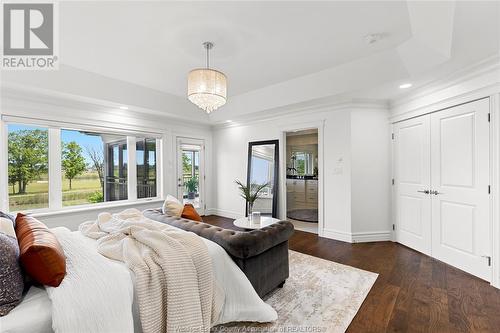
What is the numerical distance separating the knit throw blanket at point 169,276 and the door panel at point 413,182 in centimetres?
325

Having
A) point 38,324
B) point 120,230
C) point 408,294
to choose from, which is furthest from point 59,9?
point 408,294

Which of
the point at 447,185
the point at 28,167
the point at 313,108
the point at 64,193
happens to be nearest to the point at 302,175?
the point at 313,108

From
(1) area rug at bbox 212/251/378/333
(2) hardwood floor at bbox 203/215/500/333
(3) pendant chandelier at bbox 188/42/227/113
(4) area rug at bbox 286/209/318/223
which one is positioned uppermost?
(3) pendant chandelier at bbox 188/42/227/113

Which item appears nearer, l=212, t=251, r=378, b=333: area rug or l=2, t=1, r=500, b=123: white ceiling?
l=212, t=251, r=378, b=333: area rug

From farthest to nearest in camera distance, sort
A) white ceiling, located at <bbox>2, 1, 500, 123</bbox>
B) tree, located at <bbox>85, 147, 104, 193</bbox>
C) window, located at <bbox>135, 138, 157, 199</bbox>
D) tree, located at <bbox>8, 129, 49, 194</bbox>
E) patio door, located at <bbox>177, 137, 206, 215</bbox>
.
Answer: patio door, located at <bbox>177, 137, 206, 215</bbox>, window, located at <bbox>135, 138, 157, 199</bbox>, tree, located at <bbox>85, 147, 104, 193</bbox>, tree, located at <bbox>8, 129, 49, 194</bbox>, white ceiling, located at <bbox>2, 1, 500, 123</bbox>

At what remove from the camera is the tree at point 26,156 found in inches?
131

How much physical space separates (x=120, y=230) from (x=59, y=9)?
204cm

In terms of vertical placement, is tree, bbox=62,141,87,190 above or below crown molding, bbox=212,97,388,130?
below

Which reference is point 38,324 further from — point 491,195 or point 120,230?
point 491,195

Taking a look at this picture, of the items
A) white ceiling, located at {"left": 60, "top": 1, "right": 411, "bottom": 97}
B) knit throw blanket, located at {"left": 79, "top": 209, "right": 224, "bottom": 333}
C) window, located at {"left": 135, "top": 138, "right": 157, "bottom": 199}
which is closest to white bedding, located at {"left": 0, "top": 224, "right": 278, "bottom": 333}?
knit throw blanket, located at {"left": 79, "top": 209, "right": 224, "bottom": 333}

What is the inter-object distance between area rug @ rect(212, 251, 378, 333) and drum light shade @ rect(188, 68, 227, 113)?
2.14 metres

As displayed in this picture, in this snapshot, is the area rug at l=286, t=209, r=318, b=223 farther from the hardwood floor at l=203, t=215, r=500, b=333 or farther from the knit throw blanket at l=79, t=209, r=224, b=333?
the knit throw blanket at l=79, t=209, r=224, b=333

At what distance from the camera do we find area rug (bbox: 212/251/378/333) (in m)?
1.83

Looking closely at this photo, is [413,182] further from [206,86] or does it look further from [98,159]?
[98,159]
